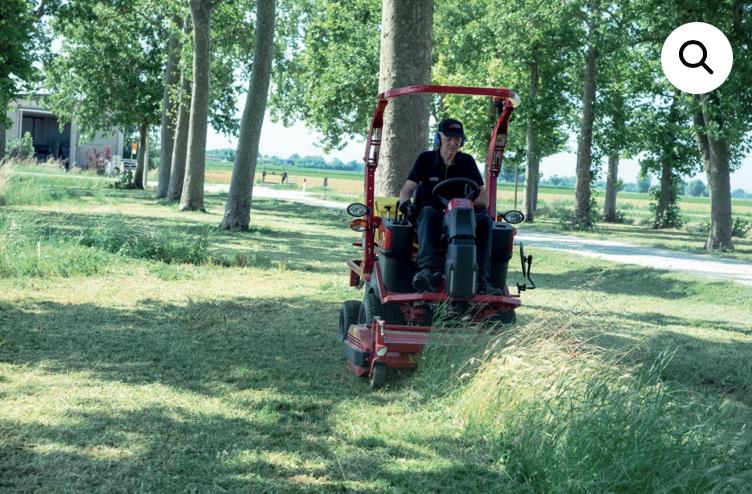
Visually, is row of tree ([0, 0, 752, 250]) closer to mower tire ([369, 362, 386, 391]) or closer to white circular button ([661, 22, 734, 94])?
white circular button ([661, 22, 734, 94])

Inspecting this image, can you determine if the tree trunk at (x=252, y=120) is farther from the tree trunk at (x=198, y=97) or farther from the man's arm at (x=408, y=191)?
the man's arm at (x=408, y=191)

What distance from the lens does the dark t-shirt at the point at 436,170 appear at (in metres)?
7.78

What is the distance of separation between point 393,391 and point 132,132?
172ft

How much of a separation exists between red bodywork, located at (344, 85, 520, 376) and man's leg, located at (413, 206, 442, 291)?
0.11 meters

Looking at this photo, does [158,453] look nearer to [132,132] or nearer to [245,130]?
[245,130]

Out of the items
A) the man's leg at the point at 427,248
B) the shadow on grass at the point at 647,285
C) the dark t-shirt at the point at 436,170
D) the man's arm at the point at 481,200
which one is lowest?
the shadow on grass at the point at 647,285

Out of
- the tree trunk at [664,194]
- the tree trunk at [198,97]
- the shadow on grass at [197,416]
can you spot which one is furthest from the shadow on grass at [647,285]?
the tree trunk at [664,194]

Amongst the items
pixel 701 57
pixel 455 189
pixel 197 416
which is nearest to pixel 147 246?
pixel 455 189

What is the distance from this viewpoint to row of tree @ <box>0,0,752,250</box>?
21391 mm

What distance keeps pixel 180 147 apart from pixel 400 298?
26.9m

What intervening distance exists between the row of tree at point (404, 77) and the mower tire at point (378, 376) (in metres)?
5.18

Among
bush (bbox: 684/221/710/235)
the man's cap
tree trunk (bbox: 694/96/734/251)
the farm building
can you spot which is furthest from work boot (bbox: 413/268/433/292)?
the farm building

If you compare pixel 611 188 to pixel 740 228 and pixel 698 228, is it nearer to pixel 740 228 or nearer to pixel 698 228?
pixel 698 228

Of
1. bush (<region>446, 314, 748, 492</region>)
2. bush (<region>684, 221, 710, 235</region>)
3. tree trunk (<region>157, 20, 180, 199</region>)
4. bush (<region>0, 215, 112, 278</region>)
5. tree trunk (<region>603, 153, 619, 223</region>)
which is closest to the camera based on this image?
bush (<region>446, 314, 748, 492</region>)
